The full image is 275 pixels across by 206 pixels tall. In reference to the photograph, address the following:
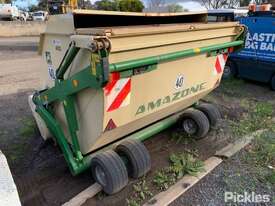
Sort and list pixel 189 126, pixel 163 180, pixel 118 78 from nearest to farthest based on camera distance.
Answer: pixel 118 78
pixel 163 180
pixel 189 126

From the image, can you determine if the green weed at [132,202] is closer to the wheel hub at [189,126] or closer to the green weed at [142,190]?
the green weed at [142,190]

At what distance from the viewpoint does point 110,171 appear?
2.73 meters

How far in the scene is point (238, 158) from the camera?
3.40 metres

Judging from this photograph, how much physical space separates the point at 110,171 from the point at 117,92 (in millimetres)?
748

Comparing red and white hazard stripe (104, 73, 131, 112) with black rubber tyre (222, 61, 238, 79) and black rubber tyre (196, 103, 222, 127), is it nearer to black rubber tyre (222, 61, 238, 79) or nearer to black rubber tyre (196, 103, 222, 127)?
black rubber tyre (196, 103, 222, 127)

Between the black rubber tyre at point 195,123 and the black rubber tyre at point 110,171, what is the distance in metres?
1.31

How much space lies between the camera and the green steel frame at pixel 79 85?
223 cm

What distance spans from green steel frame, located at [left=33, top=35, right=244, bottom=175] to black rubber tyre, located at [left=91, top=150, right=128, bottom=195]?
0.19 meters

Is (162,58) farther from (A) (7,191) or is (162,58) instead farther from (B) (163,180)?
(A) (7,191)

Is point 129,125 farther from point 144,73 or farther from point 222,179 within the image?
point 222,179

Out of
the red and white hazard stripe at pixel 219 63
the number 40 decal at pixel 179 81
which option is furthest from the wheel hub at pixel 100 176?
the red and white hazard stripe at pixel 219 63

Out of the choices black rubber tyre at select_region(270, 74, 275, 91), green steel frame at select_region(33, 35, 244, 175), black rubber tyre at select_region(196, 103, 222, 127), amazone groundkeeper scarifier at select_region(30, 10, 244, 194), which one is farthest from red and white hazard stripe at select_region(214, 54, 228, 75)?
black rubber tyre at select_region(270, 74, 275, 91)

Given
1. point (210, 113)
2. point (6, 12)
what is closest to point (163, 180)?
point (210, 113)

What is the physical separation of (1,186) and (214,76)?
2730mm
